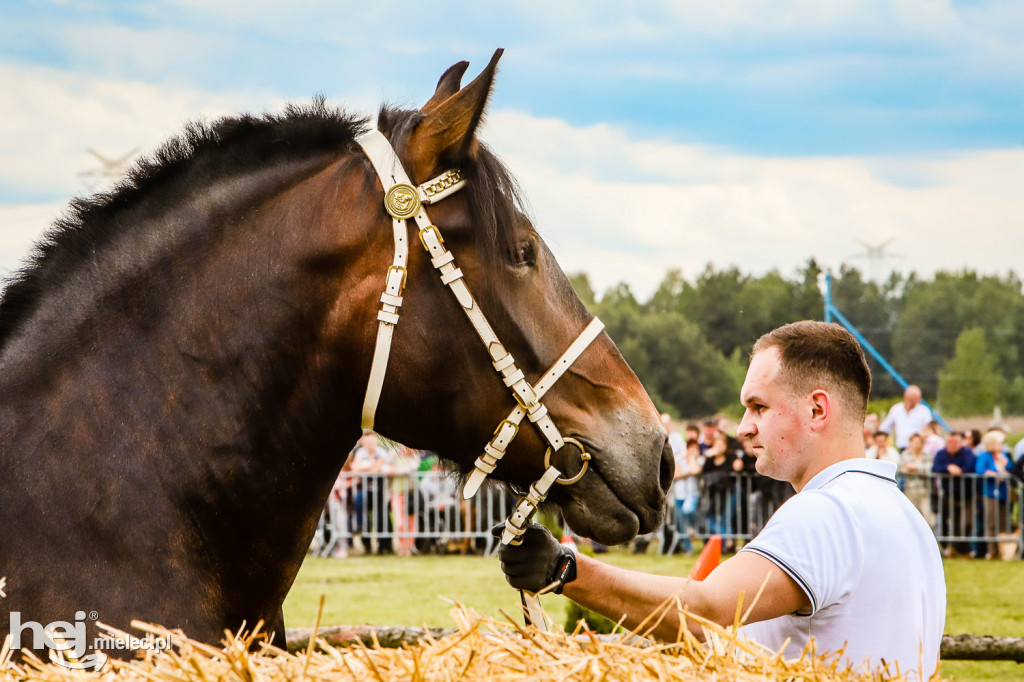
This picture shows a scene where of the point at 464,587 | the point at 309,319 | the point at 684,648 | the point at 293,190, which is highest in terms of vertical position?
the point at 293,190

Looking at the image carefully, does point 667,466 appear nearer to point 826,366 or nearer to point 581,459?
point 581,459

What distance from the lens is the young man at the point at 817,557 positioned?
2494mm

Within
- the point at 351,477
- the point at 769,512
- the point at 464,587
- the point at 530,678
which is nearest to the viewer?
the point at 530,678

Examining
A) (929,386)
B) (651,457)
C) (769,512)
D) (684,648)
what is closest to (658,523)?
(651,457)

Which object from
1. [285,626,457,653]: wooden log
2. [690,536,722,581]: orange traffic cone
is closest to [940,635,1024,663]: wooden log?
[285,626,457,653]: wooden log

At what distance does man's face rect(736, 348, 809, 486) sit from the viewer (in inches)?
114

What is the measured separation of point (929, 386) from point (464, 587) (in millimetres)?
11820

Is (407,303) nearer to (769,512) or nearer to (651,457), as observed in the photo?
(651,457)

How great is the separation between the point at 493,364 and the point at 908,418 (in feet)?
51.1

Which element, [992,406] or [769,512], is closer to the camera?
[769,512]

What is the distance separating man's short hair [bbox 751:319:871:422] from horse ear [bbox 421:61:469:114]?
4.34 feet

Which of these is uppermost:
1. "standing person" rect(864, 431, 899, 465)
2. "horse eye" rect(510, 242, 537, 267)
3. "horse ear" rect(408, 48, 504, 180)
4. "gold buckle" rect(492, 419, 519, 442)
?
"horse ear" rect(408, 48, 504, 180)

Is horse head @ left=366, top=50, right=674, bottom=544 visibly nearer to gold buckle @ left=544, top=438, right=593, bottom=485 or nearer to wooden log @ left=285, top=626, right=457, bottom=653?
gold buckle @ left=544, top=438, right=593, bottom=485

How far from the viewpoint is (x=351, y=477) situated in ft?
54.1
